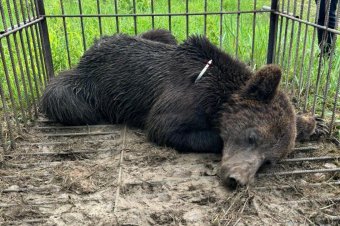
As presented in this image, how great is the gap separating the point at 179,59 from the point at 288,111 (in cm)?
127

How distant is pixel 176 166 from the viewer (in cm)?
334

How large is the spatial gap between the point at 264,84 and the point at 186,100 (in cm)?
78

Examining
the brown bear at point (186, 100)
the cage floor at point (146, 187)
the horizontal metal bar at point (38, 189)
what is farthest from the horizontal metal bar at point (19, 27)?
the horizontal metal bar at point (38, 189)

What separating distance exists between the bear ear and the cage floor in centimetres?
64

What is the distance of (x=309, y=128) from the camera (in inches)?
142

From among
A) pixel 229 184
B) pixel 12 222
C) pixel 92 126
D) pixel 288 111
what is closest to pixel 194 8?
pixel 92 126

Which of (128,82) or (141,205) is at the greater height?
(128,82)

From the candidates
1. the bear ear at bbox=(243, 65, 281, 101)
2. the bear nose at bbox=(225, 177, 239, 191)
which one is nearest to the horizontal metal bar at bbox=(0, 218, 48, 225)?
the bear nose at bbox=(225, 177, 239, 191)

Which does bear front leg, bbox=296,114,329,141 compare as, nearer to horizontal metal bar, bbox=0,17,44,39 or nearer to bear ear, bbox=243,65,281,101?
bear ear, bbox=243,65,281,101

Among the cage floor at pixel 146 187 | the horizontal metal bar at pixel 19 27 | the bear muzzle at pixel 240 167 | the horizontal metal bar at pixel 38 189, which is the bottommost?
the cage floor at pixel 146 187

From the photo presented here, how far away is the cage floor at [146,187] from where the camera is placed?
8.70 ft

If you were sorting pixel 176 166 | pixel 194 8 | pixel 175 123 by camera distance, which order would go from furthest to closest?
1. pixel 194 8
2. pixel 175 123
3. pixel 176 166

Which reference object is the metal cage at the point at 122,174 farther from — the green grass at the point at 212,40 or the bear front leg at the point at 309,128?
the green grass at the point at 212,40

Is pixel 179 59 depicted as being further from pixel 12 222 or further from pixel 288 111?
pixel 12 222
